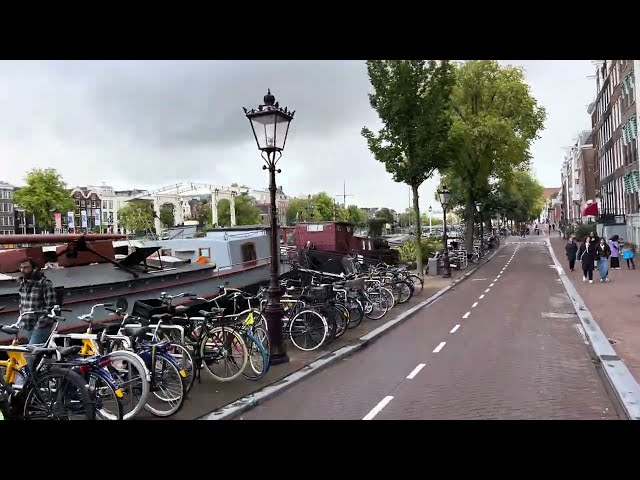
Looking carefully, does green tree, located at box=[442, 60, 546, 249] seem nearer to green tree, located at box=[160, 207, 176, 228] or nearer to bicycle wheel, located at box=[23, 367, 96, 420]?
bicycle wheel, located at box=[23, 367, 96, 420]

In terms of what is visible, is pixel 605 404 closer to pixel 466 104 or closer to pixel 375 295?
pixel 375 295

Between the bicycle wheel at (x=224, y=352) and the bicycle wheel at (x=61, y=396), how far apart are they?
254 centimetres

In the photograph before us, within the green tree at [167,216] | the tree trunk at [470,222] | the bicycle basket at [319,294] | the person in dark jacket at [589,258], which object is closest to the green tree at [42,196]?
the green tree at [167,216]

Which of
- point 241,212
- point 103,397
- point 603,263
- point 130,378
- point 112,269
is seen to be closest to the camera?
point 103,397

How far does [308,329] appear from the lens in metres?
10.6

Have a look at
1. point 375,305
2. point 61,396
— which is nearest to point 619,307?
point 375,305

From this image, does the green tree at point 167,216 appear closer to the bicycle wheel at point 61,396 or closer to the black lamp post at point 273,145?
the black lamp post at point 273,145

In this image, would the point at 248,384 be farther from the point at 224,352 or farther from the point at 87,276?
the point at 87,276

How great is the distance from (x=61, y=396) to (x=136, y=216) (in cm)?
8576

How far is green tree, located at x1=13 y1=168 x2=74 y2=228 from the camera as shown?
54.6m

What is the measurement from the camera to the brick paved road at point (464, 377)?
6801mm

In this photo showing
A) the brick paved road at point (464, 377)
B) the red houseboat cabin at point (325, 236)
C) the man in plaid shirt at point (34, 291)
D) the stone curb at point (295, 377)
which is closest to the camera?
the stone curb at point (295, 377)
